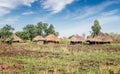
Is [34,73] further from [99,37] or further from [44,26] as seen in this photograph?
[44,26]

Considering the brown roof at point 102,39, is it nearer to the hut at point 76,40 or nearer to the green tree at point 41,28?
the hut at point 76,40

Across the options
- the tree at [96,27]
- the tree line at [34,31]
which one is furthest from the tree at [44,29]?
the tree at [96,27]

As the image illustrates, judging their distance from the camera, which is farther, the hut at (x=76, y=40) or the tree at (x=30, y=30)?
the tree at (x=30, y=30)

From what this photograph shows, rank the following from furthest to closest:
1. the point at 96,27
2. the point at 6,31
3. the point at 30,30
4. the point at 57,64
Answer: the point at 30,30, the point at 96,27, the point at 6,31, the point at 57,64

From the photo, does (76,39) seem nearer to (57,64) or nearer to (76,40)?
(76,40)

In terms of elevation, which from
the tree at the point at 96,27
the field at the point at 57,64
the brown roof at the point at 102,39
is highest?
the tree at the point at 96,27

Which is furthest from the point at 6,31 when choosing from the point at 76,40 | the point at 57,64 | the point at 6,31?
the point at 57,64

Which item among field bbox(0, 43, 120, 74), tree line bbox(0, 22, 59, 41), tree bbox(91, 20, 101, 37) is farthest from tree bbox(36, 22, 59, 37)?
field bbox(0, 43, 120, 74)

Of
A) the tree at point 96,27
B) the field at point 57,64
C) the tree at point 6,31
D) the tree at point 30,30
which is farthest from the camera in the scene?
the tree at point 30,30

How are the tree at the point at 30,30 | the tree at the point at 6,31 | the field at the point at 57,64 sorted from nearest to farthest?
the field at the point at 57,64
the tree at the point at 6,31
the tree at the point at 30,30

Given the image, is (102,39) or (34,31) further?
(34,31)

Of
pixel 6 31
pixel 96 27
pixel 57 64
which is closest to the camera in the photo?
pixel 57 64

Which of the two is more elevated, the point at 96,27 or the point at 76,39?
the point at 96,27

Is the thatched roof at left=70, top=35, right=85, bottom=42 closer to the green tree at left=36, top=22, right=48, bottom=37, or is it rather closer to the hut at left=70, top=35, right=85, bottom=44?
the hut at left=70, top=35, right=85, bottom=44
